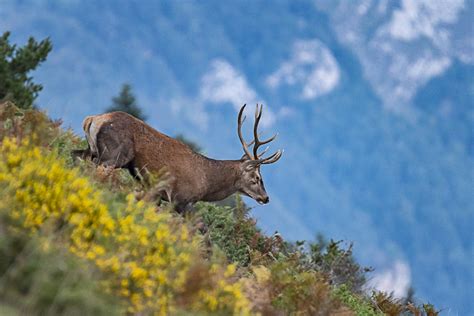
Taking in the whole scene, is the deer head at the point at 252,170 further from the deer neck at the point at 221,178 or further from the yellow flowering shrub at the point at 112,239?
the yellow flowering shrub at the point at 112,239

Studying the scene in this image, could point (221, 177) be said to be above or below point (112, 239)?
above

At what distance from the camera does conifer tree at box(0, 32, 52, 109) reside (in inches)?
1174

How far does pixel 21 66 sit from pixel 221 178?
20317mm

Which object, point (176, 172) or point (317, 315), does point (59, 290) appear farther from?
point (176, 172)

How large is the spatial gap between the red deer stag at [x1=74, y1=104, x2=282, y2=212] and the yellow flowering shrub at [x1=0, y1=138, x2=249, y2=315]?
3629 millimetres

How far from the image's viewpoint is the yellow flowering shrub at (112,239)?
18.0ft

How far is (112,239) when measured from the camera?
19.1 ft

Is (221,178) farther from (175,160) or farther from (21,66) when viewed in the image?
(21,66)

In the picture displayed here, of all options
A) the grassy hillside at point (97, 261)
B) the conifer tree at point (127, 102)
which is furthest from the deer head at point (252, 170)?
the conifer tree at point (127, 102)

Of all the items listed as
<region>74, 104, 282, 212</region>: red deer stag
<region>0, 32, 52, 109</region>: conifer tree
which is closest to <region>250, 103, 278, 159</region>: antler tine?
<region>74, 104, 282, 212</region>: red deer stag

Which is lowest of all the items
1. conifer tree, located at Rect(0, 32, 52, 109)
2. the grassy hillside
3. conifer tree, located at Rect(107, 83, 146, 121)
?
the grassy hillside

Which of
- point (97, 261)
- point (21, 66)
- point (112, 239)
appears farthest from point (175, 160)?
point (21, 66)

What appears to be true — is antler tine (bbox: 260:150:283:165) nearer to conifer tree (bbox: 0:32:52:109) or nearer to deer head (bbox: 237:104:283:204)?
deer head (bbox: 237:104:283:204)

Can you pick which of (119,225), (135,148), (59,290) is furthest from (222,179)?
(59,290)
